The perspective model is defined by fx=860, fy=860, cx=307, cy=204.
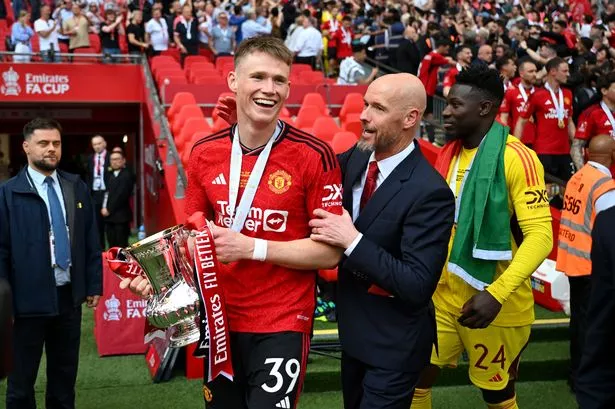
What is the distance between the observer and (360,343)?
3373 millimetres

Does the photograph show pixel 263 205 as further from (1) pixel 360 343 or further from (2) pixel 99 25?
(2) pixel 99 25

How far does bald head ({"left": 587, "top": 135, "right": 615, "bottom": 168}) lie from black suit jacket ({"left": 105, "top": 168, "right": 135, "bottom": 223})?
6.58m

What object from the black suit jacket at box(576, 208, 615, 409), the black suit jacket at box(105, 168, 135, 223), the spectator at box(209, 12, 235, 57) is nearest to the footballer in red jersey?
the black suit jacket at box(105, 168, 135, 223)

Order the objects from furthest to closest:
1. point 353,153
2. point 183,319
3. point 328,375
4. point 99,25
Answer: point 99,25, point 328,375, point 353,153, point 183,319

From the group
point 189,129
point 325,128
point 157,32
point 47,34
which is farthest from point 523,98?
point 47,34

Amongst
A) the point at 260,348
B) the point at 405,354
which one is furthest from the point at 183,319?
the point at 405,354

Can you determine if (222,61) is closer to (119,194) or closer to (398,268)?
(119,194)

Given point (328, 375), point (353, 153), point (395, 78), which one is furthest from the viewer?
point (328, 375)

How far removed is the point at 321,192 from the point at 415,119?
1.68 feet

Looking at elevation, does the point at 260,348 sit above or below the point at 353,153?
below

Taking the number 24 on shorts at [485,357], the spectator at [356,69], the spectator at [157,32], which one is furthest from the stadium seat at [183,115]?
the number 24 on shorts at [485,357]

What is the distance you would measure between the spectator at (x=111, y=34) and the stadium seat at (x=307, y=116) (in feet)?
18.1

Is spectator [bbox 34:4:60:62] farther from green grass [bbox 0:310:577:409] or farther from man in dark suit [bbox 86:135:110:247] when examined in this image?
green grass [bbox 0:310:577:409]

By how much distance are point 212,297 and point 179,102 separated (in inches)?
404
